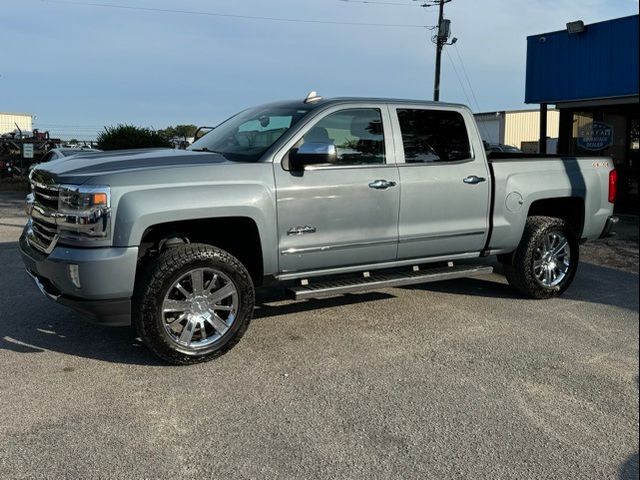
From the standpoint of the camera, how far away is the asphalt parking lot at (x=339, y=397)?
3.19 metres

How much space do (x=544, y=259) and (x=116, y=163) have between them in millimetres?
4381

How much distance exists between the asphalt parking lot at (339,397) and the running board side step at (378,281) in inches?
15.8

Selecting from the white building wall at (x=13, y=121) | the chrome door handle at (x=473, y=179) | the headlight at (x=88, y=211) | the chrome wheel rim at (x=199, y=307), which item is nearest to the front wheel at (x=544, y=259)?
the chrome door handle at (x=473, y=179)

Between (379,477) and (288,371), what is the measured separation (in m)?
1.49

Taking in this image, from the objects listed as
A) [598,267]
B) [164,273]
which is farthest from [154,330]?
[598,267]

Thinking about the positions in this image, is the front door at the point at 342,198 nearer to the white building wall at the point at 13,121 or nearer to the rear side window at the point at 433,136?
the rear side window at the point at 433,136

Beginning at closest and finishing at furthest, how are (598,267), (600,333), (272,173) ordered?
(272,173), (600,333), (598,267)

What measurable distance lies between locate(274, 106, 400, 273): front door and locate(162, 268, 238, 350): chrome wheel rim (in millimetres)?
560

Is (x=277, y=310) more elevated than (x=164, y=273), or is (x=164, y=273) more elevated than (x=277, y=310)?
(x=164, y=273)

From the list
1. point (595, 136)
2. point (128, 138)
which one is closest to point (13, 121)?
point (128, 138)

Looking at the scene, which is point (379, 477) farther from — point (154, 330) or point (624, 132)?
point (624, 132)

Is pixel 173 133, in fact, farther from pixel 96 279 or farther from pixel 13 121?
pixel 13 121

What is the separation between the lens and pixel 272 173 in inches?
189

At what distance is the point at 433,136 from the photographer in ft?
19.0
